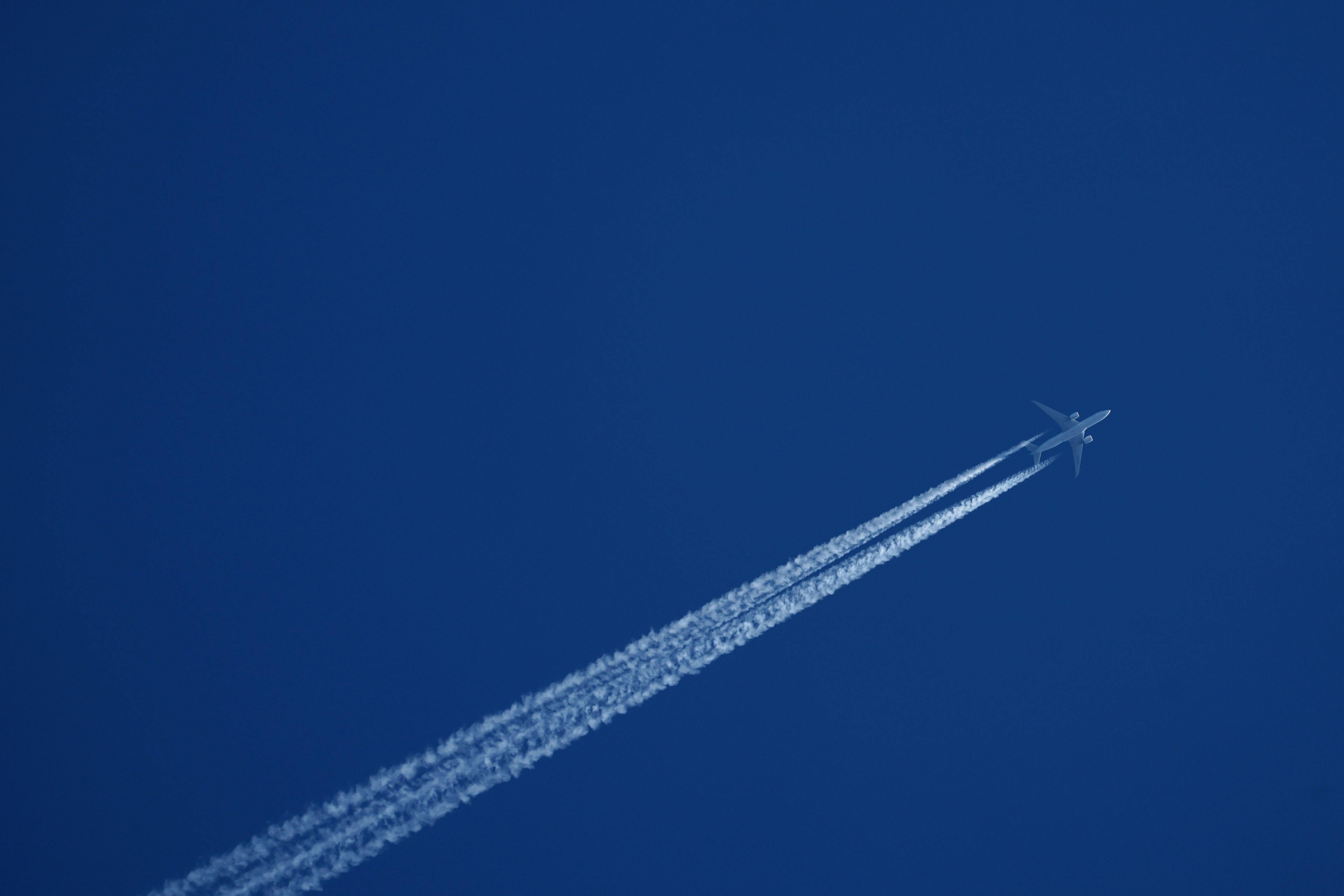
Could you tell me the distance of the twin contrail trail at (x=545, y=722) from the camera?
67.6 ft

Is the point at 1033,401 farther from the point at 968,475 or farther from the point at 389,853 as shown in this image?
the point at 389,853

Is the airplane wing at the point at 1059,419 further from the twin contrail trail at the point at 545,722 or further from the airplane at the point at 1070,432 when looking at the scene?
the twin contrail trail at the point at 545,722

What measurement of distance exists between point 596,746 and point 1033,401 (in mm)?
19664

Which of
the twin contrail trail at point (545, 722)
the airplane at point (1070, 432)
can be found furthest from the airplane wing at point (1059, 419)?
the twin contrail trail at point (545, 722)

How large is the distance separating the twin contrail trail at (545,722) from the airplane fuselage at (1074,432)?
3.44 feet

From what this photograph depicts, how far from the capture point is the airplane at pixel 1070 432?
27.4m

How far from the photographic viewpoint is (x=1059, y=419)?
28.1 meters

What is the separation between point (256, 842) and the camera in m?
21.7

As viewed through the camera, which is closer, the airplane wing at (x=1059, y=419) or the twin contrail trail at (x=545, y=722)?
the twin contrail trail at (x=545, y=722)

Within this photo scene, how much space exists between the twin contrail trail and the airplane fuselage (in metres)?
1.05

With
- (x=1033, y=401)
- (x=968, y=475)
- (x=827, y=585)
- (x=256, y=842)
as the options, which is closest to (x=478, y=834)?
(x=256, y=842)

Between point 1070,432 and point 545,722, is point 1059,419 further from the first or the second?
point 545,722

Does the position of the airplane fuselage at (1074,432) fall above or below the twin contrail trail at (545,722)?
above

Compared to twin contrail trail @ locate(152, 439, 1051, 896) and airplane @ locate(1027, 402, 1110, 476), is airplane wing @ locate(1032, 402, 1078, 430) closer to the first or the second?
airplane @ locate(1027, 402, 1110, 476)
